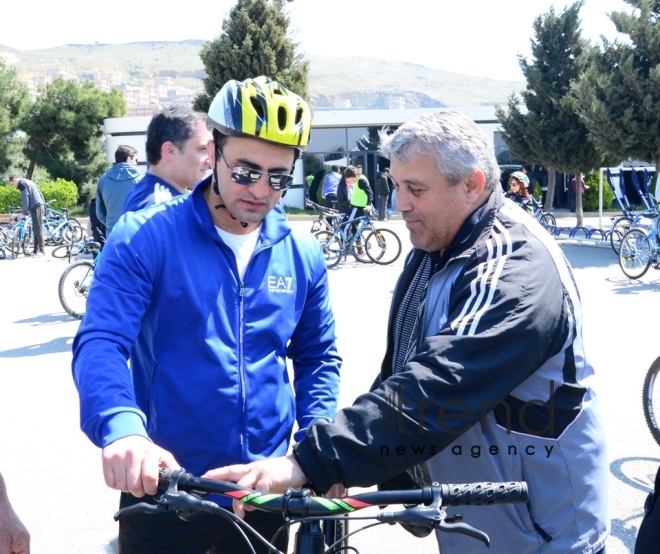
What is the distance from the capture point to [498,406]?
202cm

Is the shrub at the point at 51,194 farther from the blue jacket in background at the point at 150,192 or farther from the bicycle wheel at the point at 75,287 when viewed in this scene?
the blue jacket in background at the point at 150,192

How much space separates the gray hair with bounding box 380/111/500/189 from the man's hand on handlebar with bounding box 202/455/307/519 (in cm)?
87

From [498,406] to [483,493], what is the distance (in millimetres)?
526

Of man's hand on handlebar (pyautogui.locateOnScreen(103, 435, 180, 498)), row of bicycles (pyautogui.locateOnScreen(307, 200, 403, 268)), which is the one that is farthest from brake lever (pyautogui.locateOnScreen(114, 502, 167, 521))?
row of bicycles (pyautogui.locateOnScreen(307, 200, 403, 268))

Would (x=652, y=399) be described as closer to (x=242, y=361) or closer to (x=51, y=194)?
(x=242, y=361)

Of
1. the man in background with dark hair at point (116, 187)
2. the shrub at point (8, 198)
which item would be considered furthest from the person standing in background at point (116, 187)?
the shrub at point (8, 198)

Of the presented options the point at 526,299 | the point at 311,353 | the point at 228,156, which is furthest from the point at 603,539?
the point at 228,156

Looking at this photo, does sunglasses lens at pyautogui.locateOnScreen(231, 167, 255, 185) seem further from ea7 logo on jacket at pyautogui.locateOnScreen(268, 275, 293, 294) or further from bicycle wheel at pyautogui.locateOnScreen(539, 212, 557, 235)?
bicycle wheel at pyautogui.locateOnScreen(539, 212, 557, 235)

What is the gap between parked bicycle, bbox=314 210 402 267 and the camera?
16.4 meters

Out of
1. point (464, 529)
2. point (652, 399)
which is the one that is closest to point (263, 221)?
point (464, 529)

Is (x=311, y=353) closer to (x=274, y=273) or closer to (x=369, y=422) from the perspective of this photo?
(x=274, y=273)

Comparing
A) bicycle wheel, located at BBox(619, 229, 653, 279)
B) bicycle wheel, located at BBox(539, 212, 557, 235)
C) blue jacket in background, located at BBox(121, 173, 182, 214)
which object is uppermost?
blue jacket in background, located at BBox(121, 173, 182, 214)

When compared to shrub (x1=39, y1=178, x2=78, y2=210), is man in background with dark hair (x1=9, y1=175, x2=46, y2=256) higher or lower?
higher

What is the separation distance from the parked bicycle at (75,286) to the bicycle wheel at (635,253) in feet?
27.5
